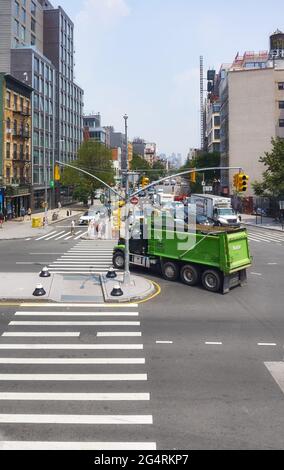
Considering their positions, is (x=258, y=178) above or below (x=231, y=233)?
above

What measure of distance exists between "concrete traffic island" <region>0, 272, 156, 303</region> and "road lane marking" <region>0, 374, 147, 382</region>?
748cm

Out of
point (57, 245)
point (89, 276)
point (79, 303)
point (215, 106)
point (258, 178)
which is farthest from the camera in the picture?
point (215, 106)

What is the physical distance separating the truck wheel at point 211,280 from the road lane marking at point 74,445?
1271 centimetres

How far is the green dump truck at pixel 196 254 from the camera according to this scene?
2011 centimetres

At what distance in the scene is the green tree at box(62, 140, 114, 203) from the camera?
251 ft

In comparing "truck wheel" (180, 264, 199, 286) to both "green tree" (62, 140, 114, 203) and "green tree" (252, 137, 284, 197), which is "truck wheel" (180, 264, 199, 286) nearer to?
"green tree" (252, 137, 284, 197)

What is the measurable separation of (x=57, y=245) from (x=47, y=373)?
26.1 meters

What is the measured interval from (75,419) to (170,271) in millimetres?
14175

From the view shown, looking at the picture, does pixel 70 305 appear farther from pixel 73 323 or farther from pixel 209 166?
pixel 209 166

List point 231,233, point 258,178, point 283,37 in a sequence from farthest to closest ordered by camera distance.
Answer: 1. point 283,37
2. point 258,178
3. point 231,233

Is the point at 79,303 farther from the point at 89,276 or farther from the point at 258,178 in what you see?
the point at 258,178

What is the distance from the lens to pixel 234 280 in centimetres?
2111

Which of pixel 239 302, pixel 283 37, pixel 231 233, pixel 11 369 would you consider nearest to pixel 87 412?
pixel 11 369

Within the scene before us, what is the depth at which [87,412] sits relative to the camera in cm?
931
